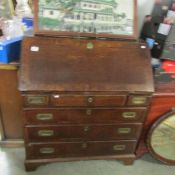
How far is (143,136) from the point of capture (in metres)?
1.67

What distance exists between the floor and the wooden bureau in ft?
0.84

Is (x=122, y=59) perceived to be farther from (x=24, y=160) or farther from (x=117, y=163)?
(x=24, y=160)

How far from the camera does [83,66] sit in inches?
50.6

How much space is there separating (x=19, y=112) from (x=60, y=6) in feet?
2.40

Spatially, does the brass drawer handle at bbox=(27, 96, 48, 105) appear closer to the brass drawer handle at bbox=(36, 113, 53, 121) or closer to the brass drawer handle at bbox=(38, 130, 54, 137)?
the brass drawer handle at bbox=(36, 113, 53, 121)

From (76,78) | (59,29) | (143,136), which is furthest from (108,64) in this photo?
(143,136)

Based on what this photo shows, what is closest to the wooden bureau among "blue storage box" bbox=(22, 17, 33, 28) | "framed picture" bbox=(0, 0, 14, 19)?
"blue storage box" bbox=(22, 17, 33, 28)

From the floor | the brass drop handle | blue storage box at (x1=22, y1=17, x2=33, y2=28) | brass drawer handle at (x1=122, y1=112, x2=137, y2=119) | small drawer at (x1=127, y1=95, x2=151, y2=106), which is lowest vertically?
the floor

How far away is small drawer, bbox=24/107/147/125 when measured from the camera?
1.34 metres

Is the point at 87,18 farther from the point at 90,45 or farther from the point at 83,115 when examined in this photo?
the point at 83,115

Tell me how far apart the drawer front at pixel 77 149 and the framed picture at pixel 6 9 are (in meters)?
0.79

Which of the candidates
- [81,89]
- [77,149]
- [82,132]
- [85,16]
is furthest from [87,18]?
[77,149]

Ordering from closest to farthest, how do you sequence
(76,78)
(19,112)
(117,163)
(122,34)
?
(76,78), (122,34), (19,112), (117,163)

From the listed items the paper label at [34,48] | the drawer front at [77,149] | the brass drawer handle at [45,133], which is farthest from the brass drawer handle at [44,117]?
the paper label at [34,48]
